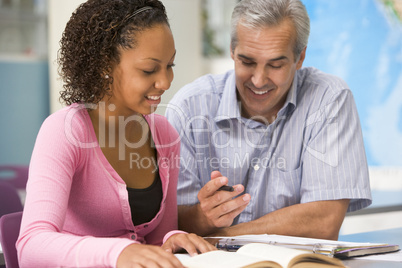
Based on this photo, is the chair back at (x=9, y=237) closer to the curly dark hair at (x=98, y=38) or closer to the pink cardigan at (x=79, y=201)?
the pink cardigan at (x=79, y=201)

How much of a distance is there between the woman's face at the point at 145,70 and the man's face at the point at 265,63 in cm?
55

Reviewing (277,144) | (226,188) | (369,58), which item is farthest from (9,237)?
(369,58)

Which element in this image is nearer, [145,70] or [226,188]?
[145,70]

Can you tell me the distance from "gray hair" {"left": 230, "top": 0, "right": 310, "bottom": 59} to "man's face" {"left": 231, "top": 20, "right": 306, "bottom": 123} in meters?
0.02

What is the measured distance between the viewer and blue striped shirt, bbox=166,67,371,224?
1960 mm

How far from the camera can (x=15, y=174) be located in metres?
3.02

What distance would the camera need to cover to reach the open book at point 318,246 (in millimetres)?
1292

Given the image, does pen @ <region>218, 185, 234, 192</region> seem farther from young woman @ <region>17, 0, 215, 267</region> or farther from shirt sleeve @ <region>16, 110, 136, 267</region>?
shirt sleeve @ <region>16, 110, 136, 267</region>

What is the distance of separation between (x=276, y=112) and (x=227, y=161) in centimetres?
29

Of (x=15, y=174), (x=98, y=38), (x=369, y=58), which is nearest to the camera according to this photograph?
(x=98, y=38)

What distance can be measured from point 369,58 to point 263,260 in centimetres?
341

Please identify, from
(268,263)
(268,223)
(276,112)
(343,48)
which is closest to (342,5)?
(343,48)

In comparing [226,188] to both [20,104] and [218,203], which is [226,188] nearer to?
[218,203]

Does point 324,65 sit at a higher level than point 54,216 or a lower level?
higher
